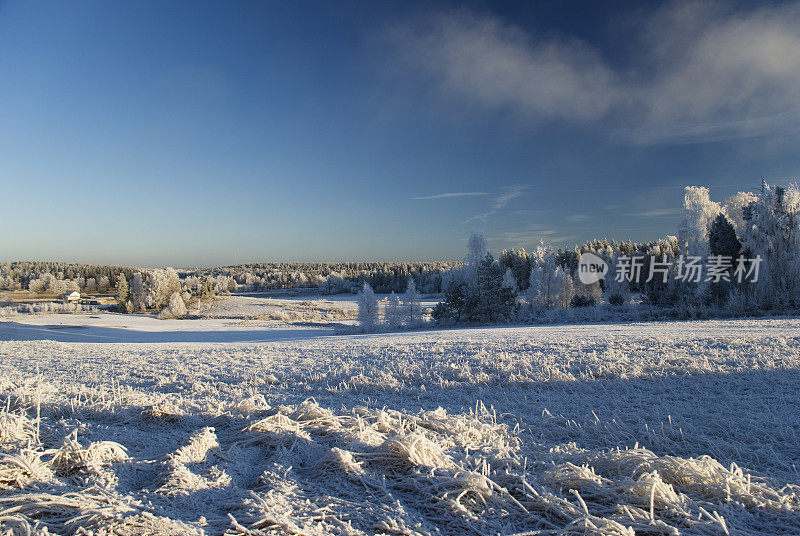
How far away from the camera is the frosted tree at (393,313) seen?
33.9m

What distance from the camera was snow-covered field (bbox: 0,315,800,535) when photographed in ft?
6.18

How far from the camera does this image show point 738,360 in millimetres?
6387

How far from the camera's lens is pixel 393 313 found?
114ft

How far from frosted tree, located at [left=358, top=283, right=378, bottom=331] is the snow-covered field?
2733 cm

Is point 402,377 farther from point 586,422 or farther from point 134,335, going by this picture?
point 134,335

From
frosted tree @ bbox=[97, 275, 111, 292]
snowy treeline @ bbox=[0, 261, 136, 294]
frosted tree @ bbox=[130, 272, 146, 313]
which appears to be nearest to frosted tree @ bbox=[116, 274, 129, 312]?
frosted tree @ bbox=[130, 272, 146, 313]

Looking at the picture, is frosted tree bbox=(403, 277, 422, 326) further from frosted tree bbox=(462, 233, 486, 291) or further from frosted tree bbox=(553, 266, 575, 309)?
frosted tree bbox=(553, 266, 575, 309)

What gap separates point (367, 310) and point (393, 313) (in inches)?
93.6

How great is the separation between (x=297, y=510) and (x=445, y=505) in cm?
76

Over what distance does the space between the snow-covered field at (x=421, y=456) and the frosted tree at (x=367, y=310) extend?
2733 cm

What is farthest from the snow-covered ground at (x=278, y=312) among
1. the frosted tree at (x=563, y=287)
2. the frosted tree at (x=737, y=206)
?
the frosted tree at (x=737, y=206)

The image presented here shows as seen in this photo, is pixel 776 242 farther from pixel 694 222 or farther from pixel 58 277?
pixel 58 277

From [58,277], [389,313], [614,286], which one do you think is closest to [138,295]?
[389,313]

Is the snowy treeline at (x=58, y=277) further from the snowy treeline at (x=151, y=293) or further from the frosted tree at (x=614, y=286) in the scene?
the frosted tree at (x=614, y=286)
